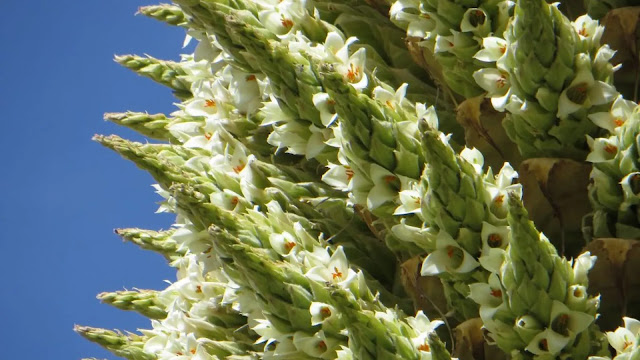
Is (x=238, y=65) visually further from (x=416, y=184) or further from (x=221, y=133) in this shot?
Result: (x=416, y=184)

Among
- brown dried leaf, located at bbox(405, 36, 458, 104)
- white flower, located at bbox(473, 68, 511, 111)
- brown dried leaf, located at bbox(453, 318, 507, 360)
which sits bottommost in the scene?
brown dried leaf, located at bbox(453, 318, 507, 360)

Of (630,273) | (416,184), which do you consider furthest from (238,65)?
(630,273)

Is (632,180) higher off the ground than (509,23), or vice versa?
(509,23)

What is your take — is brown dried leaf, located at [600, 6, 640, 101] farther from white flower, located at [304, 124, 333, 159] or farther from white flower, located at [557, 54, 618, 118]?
white flower, located at [304, 124, 333, 159]

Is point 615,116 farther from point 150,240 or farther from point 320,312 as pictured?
point 150,240

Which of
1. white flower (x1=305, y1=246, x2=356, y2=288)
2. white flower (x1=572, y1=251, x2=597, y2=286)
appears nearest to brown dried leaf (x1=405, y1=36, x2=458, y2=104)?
white flower (x1=305, y1=246, x2=356, y2=288)

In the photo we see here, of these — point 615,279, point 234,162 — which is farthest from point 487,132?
point 234,162

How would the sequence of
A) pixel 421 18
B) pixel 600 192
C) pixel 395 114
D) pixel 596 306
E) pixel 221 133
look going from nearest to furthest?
1. pixel 596 306
2. pixel 600 192
3. pixel 395 114
4. pixel 421 18
5. pixel 221 133
